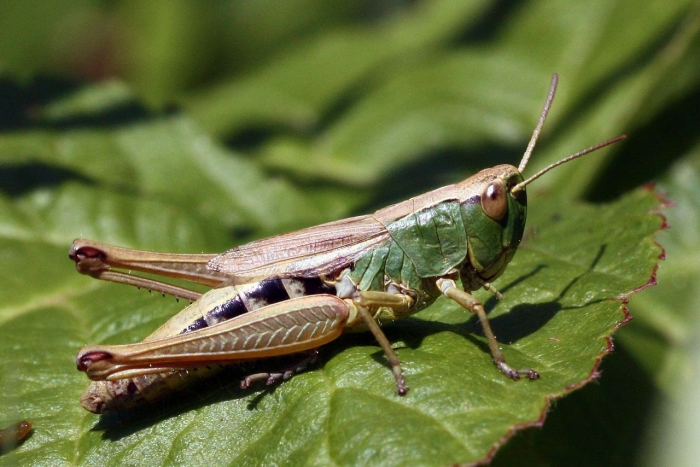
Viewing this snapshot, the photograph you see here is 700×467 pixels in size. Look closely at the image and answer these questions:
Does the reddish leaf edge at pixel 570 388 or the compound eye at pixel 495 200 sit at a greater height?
the compound eye at pixel 495 200

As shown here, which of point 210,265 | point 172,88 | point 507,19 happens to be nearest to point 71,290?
point 210,265

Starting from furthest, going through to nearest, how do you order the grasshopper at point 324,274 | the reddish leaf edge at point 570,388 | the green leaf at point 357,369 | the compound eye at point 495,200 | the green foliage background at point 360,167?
the green foliage background at point 360,167
the compound eye at point 495,200
the grasshopper at point 324,274
the green leaf at point 357,369
the reddish leaf edge at point 570,388

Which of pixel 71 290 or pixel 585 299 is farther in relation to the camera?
pixel 71 290

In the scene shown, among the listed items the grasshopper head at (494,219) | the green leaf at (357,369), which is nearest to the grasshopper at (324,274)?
the grasshopper head at (494,219)

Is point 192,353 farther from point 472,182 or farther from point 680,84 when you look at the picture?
point 680,84

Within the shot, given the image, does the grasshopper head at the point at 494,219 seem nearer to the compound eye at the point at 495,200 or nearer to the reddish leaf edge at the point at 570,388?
the compound eye at the point at 495,200

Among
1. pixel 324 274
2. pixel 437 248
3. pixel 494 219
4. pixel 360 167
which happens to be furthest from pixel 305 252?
pixel 360 167

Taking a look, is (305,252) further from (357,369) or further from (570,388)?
(570,388)

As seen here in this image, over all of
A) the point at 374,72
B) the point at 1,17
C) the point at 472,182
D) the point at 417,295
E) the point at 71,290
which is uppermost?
the point at 1,17
